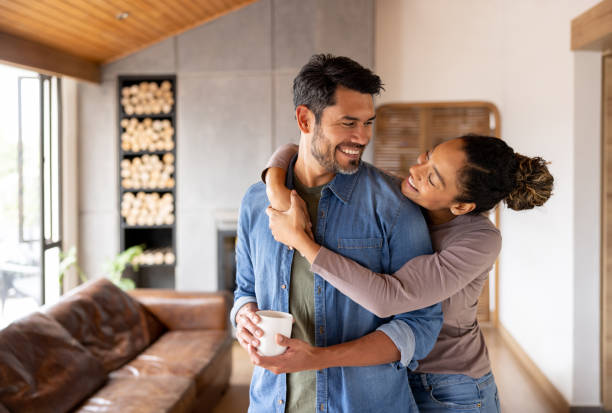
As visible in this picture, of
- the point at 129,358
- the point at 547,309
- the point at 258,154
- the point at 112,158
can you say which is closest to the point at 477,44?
the point at 258,154

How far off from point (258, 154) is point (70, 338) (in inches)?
100

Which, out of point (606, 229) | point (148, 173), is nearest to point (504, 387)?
point (606, 229)

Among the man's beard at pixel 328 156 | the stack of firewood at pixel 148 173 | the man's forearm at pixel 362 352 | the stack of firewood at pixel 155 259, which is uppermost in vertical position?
the stack of firewood at pixel 148 173

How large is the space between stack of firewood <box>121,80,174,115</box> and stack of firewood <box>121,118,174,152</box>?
0.31 feet

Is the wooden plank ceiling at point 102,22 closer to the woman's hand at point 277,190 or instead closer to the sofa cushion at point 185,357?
the sofa cushion at point 185,357

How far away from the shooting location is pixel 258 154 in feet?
16.0

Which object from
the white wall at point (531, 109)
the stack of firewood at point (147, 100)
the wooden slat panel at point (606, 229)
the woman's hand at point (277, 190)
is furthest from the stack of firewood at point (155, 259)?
the woman's hand at point (277, 190)

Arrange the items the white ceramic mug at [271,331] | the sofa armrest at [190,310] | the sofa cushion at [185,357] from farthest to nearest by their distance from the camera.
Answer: the sofa armrest at [190,310], the sofa cushion at [185,357], the white ceramic mug at [271,331]

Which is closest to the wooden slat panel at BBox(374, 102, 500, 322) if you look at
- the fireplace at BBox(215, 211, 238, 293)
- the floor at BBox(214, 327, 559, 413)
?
the floor at BBox(214, 327, 559, 413)

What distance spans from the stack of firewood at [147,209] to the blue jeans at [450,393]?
3.88 metres

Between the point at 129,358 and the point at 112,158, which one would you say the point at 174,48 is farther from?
the point at 129,358

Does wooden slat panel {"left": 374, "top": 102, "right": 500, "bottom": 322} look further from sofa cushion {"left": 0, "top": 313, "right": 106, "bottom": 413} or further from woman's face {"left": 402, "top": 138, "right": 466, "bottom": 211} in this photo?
woman's face {"left": 402, "top": 138, "right": 466, "bottom": 211}

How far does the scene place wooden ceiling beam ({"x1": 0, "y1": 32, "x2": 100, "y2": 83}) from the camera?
3.57m

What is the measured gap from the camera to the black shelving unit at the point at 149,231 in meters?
4.96
